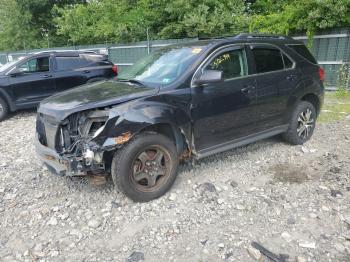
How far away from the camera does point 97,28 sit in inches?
672

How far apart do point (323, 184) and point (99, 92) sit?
3.13 meters

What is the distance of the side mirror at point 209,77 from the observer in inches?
163

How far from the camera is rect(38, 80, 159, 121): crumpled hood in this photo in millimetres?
3740

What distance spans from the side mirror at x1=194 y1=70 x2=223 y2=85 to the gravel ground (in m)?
1.33

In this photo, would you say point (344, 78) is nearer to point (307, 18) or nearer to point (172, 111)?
point (307, 18)

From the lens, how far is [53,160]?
3889 mm

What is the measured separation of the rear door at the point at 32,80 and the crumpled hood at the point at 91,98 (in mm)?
4860

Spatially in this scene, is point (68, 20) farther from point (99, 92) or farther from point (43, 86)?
point (99, 92)

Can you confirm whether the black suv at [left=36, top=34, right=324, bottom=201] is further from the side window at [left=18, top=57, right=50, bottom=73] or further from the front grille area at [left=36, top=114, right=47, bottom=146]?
the side window at [left=18, top=57, right=50, bottom=73]

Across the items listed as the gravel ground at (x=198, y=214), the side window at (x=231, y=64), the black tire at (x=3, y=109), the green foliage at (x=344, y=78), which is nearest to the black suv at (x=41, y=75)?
the black tire at (x=3, y=109)

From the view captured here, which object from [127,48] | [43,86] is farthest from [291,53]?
[127,48]

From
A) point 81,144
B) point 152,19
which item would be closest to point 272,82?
point 81,144

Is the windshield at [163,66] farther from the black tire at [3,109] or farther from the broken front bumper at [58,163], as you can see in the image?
the black tire at [3,109]

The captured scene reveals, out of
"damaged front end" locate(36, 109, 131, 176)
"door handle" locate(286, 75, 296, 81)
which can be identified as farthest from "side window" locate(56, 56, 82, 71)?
"door handle" locate(286, 75, 296, 81)
